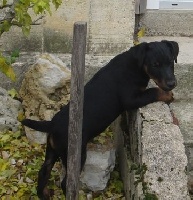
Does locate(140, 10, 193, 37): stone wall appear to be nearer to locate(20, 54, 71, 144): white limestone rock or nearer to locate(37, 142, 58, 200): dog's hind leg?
locate(20, 54, 71, 144): white limestone rock

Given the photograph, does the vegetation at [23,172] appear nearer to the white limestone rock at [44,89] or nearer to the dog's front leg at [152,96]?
the white limestone rock at [44,89]

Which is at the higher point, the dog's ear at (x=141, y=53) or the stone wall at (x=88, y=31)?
the dog's ear at (x=141, y=53)

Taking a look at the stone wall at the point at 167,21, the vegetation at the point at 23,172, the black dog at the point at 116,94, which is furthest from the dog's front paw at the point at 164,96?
the stone wall at the point at 167,21

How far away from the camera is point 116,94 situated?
478 cm

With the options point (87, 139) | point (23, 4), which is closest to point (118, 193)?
point (87, 139)

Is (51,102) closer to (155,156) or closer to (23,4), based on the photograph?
(155,156)

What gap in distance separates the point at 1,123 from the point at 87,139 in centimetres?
126

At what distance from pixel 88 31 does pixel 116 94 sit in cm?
149

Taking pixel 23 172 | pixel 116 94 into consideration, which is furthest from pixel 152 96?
pixel 23 172

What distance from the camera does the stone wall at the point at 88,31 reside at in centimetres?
598

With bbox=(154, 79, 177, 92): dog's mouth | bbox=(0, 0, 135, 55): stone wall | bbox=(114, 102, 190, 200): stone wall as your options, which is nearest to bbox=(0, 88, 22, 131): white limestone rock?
bbox=(0, 0, 135, 55): stone wall

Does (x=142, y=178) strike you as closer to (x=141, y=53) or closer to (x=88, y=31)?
(x=141, y=53)

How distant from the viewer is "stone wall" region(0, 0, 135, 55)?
598 cm

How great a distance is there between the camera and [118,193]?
16.6 feet
